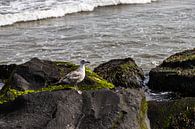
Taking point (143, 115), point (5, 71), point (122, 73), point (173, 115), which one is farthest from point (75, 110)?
point (5, 71)

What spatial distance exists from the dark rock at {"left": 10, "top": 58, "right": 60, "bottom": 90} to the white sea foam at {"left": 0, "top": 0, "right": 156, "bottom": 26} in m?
12.4

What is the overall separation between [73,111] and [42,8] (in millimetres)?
19255

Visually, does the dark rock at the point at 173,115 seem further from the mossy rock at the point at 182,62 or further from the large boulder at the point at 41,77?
the mossy rock at the point at 182,62

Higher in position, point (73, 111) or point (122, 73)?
point (73, 111)

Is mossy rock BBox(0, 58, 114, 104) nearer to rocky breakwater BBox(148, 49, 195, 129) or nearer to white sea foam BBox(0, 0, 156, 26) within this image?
rocky breakwater BBox(148, 49, 195, 129)

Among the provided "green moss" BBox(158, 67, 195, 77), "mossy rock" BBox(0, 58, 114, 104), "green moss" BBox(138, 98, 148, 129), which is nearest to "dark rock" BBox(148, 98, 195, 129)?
"green moss" BBox(138, 98, 148, 129)

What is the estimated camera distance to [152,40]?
1634 cm

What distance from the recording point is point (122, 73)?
1062 cm

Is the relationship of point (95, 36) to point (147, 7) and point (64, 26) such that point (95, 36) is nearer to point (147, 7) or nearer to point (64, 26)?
point (64, 26)

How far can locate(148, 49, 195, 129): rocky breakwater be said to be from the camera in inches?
302

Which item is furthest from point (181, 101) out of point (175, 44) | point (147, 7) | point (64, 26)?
point (147, 7)

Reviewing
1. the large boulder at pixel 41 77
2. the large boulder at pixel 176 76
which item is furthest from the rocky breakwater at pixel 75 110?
the large boulder at pixel 176 76

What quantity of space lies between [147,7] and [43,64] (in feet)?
53.3

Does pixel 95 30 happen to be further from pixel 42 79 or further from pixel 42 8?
pixel 42 79
